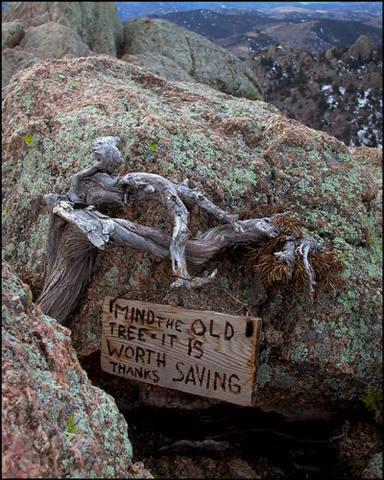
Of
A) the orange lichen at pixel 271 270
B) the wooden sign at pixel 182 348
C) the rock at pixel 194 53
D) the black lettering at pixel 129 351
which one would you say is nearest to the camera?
the wooden sign at pixel 182 348

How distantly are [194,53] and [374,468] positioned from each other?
32.8ft

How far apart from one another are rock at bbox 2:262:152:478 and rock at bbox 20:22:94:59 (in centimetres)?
830

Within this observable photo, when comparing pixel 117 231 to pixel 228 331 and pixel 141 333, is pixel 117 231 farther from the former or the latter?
pixel 228 331

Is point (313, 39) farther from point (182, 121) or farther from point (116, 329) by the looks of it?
point (116, 329)

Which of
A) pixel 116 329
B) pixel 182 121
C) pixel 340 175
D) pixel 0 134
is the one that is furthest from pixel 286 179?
pixel 0 134

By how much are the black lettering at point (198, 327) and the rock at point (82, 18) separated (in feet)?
32.1

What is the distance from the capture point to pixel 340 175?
521 cm

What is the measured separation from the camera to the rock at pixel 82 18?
11672 mm

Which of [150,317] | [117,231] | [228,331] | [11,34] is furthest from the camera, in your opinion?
[11,34]

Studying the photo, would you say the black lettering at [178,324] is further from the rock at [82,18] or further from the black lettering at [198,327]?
the rock at [82,18]

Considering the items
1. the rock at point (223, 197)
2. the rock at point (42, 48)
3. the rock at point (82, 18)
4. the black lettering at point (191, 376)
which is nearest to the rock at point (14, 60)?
the rock at point (42, 48)

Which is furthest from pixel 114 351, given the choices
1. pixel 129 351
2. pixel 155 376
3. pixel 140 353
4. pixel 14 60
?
pixel 14 60

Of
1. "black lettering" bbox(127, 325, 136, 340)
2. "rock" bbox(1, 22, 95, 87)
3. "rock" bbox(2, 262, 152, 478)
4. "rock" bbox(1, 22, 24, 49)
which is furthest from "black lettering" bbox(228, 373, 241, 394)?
"rock" bbox(1, 22, 24, 49)

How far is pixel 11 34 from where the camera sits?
1088 centimetres
